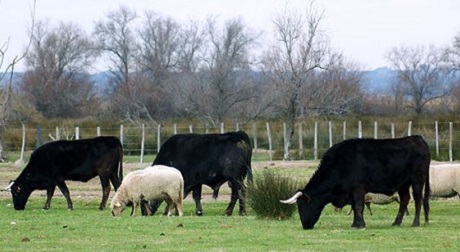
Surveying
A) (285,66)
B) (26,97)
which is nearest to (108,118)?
(26,97)

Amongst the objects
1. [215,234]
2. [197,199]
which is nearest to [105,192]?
[197,199]

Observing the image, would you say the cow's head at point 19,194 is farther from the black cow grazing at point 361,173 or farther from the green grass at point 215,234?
the black cow grazing at point 361,173

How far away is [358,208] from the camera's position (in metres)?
20.3

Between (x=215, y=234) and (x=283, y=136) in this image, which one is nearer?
(x=215, y=234)

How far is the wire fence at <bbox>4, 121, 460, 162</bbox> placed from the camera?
173 ft

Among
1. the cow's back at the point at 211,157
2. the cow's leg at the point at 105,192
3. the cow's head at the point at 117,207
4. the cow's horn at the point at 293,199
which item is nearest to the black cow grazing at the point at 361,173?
the cow's horn at the point at 293,199

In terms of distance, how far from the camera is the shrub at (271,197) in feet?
72.9

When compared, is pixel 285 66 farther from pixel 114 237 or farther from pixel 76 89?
pixel 76 89

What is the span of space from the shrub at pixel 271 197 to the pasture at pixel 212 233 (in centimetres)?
21

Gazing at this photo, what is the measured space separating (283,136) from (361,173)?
3808 centimetres

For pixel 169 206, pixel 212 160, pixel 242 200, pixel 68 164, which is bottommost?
pixel 169 206

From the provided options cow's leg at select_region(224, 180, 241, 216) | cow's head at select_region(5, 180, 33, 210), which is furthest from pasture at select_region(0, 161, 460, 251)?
cow's head at select_region(5, 180, 33, 210)

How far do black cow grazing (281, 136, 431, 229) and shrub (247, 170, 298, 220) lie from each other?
4.84 ft

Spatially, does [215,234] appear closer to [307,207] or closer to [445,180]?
[307,207]
